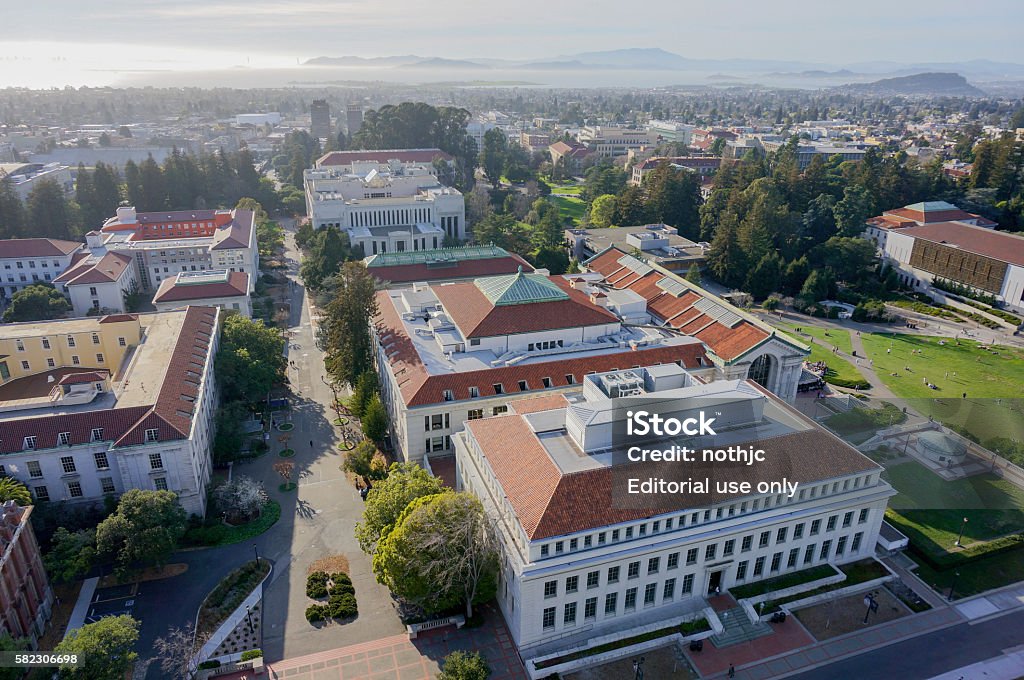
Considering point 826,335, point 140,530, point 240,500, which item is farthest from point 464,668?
point 826,335

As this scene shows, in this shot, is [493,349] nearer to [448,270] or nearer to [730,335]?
[730,335]

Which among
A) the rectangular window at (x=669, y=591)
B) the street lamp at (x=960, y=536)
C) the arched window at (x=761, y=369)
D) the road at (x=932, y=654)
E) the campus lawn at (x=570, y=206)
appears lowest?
the road at (x=932, y=654)

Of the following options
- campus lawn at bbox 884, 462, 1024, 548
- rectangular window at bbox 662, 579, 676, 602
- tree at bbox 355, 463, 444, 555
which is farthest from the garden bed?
campus lawn at bbox 884, 462, 1024, 548

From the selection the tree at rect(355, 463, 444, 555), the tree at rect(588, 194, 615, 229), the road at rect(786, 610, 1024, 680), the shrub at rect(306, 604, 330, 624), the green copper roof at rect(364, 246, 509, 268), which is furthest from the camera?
the tree at rect(588, 194, 615, 229)

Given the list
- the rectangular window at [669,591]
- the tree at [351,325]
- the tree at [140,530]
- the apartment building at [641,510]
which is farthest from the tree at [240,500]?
the rectangular window at [669,591]

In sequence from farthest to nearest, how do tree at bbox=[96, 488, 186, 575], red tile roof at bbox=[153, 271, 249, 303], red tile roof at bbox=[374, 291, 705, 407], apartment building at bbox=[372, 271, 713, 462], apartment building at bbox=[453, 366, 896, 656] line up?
red tile roof at bbox=[153, 271, 249, 303] < apartment building at bbox=[372, 271, 713, 462] < red tile roof at bbox=[374, 291, 705, 407] < tree at bbox=[96, 488, 186, 575] < apartment building at bbox=[453, 366, 896, 656]

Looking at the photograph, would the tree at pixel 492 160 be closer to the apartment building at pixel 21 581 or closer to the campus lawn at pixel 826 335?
the campus lawn at pixel 826 335

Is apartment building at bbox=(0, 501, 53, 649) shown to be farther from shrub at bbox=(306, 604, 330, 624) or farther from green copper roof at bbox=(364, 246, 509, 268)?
green copper roof at bbox=(364, 246, 509, 268)
